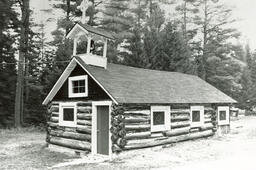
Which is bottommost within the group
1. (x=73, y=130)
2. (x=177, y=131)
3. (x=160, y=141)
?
(x=160, y=141)

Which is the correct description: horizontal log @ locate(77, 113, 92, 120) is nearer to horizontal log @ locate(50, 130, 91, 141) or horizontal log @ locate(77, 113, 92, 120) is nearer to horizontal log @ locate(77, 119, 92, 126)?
horizontal log @ locate(77, 119, 92, 126)

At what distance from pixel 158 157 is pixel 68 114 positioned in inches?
242

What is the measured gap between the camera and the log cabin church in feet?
50.4

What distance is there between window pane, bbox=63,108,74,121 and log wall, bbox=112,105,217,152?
3763 millimetres

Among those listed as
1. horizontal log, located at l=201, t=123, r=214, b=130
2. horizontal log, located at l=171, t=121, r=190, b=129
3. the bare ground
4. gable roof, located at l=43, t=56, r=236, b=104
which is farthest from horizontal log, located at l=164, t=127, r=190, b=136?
horizontal log, located at l=201, t=123, r=214, b=130

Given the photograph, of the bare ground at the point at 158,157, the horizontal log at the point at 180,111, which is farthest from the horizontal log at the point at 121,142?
the horizontal log at the point at 180,111

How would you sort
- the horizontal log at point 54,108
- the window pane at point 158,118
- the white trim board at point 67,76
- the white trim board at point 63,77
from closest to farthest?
the white trim board at point 67,76 → the window pane at point 158,118 → the white trim board at point 63,77 → the horizontal log at point 54,108

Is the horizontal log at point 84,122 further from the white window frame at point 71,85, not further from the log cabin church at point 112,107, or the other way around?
the white window frame at point 71,85

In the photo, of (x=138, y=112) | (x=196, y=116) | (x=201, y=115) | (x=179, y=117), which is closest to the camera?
(x=138, y=112)

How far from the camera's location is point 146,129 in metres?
16.3

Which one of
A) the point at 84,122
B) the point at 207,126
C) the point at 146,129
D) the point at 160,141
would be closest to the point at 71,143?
the point at 84,122

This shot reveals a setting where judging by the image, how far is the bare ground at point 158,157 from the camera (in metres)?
12.7

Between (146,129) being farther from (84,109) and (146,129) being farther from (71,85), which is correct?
(71,85)

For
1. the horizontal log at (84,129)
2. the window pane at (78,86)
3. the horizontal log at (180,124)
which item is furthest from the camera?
Result: the horizontal log at (180,124)
